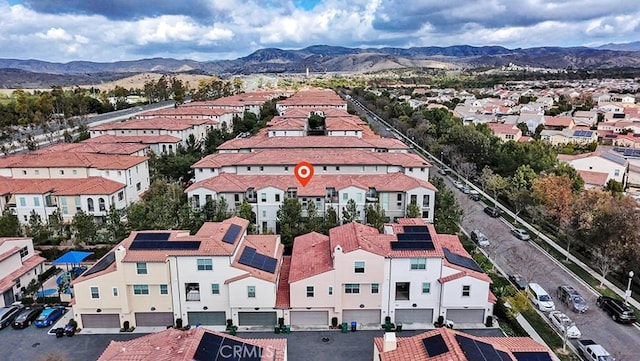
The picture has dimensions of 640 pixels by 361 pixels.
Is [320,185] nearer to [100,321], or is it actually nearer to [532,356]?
[100,321]

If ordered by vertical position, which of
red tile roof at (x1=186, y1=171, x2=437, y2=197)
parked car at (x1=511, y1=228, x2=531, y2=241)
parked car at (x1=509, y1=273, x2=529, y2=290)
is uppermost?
red tile roof at (x1=186, y1=171, x2=437, y2=197)

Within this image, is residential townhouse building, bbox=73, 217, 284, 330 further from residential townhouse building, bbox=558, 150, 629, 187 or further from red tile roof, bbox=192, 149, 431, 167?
residential townhouse building, bbox=558, 150, 629, 187

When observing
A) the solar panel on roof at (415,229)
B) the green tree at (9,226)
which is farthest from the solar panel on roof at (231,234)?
the green tree at (9,226)

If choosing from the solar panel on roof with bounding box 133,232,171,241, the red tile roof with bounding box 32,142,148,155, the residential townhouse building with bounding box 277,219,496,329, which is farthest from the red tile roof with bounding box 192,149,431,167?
the residential townhouse building with bounding box 277,219,496,329

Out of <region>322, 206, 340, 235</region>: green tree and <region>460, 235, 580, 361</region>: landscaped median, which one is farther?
<region>322, 206, 340, 235</region>: green tree

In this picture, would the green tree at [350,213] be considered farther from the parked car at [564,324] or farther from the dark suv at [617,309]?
the dark suv at [617,309]

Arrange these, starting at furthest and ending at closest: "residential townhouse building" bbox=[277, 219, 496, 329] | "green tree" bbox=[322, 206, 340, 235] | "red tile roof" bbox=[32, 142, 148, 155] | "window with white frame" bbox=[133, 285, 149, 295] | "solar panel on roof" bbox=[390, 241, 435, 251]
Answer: "red tile roof" bbox=[32, 142, 148, 155]
"green tree" bbox=[322, 206, 340, 235]
"window with white frame" bbox=[133, 285, 149, 295]
"solar panel on roof" bbox=[390, 241, 435, 251]
"residential townhouse building" bbox=[277, 219, 496, 329]

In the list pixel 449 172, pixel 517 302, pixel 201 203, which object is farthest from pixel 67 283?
pixel 449 172

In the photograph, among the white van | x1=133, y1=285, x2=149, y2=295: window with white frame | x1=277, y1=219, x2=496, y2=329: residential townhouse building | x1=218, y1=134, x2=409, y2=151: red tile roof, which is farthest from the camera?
x1=218, y1=134, x2=409, y2=151: red tile roof
